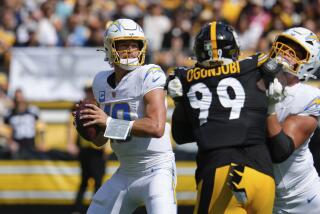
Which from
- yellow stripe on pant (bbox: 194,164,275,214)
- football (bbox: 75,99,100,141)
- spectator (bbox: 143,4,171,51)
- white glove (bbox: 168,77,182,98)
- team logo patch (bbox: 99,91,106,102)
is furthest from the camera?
spectator (bbox: 143,4,171,51)

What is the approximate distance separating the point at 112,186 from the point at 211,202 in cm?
89

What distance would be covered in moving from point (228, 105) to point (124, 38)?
92 centimetres

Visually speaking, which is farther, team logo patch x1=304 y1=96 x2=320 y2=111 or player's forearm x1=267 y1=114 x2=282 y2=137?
team logo patch x1=304 y1=96 x2=320 y2=111

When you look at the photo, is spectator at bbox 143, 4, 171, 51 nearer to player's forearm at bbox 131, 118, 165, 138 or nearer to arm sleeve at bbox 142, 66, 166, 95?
arm sleeve at bbox 142, 66, 166, 95

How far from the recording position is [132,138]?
5.34 m

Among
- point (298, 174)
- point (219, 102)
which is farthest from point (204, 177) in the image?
point (298, 174)

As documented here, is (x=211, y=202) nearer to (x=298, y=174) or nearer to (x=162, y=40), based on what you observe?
(x=298, y=174)

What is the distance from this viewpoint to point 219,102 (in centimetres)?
485

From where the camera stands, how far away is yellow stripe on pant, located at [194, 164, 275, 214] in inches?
184

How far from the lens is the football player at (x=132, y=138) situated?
521 centimetres

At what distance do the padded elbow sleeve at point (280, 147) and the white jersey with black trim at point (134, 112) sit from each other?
2.65ft

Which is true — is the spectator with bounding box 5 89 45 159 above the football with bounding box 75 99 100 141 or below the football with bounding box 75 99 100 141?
below

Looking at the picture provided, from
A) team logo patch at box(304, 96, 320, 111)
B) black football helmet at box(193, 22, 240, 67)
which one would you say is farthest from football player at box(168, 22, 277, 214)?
team logo patch at box(304, 96, 320, 111)

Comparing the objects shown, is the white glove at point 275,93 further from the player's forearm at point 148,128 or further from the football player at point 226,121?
the player's forearm at point 148,128
